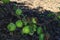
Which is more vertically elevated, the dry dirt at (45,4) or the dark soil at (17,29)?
the dark soil at (17,29)

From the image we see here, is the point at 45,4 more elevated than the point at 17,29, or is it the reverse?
the point at 17,29

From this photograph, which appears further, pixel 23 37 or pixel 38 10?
pixel 38 10

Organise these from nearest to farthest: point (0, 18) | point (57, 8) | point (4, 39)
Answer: point (4, 39)
point (0, 18)
point (57, 8)

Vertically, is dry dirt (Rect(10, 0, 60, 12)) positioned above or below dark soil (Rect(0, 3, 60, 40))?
below

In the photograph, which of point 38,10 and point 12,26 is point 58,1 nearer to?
point 38,10

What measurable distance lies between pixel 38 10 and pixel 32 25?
1.82 meters

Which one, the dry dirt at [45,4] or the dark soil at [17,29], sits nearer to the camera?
the dark soil at [17,29]

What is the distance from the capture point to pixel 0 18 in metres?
2.29

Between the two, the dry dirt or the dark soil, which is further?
the dry dirt

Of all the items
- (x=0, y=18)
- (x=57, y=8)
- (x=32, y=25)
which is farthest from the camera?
(x=57, y=8)

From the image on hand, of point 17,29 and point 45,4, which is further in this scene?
point 45,4

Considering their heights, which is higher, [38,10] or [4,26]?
[4,26]

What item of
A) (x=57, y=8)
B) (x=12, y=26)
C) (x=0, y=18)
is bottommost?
(x=57, y=8)

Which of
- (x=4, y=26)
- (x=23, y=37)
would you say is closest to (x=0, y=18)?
(x=4, y=26)
